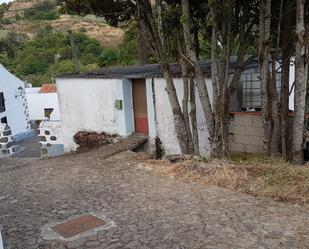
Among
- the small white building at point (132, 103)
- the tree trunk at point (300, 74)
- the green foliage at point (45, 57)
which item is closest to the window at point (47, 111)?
the green foliage at point (45, 57)

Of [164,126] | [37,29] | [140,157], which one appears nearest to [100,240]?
[140,157]

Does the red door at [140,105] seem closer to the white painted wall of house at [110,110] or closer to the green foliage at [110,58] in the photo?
the white painted wall of house at [110,110]

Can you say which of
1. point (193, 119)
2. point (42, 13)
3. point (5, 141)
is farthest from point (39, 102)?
point (42, 13)

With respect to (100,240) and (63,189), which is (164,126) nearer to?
(63,189)

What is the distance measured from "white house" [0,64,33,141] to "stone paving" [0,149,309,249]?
21.1m

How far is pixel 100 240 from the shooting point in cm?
513

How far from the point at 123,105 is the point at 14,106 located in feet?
56.5

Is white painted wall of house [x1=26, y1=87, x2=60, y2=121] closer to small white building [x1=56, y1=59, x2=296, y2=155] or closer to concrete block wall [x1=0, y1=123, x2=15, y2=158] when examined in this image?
concrete block wall [x1=0, y1=123, x2=15, y2=158]

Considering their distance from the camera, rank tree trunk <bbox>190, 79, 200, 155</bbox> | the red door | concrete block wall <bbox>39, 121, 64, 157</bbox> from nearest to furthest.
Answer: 1. tree trunk <bbox>190, 79, 200, 155</bbox>
2. the red door
3. concrete block wall <bbox>39, 121, 64, 157</bbox>

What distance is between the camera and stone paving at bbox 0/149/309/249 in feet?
16.3

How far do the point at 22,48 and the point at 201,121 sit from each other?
147ft

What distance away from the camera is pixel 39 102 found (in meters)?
A: 35.4

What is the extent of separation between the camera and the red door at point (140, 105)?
14.9 m

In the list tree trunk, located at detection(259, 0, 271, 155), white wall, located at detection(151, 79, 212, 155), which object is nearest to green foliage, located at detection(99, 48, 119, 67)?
white wall, located at detection(151, 79, 212, 155)
